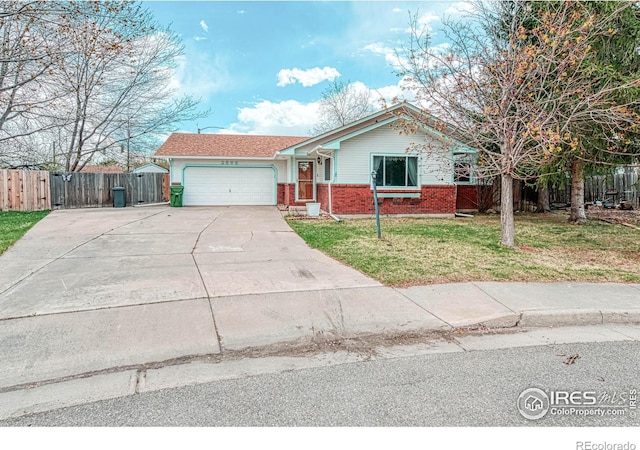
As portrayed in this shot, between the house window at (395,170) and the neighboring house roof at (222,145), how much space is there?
22.0 ft

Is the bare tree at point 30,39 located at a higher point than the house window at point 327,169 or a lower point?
higher

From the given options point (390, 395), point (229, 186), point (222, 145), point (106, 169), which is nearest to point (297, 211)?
point (229, 186)

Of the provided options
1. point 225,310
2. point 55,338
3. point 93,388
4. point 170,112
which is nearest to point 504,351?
point 225,310

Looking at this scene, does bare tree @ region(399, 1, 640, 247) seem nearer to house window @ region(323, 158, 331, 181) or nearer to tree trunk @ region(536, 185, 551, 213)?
house window @ region(323, 158, 331, 181)

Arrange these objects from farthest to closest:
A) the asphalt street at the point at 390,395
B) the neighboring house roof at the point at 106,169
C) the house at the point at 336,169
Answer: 1. the neighboring house roof at the point at 106,169
2. the house at the point at 336,169
3. the asphalt street at the point at 390,395

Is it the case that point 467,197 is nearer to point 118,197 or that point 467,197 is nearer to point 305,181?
point 305,181

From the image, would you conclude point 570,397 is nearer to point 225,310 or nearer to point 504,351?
point 504,351

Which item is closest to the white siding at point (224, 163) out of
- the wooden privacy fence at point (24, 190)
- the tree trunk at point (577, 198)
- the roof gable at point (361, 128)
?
the roof gable at point (361, 128)

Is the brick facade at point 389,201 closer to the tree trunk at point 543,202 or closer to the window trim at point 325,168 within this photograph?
the window trim at point 325,168

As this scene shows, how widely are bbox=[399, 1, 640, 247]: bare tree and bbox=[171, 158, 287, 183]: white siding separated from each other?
1156 centimetres

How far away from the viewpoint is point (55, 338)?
3992 millimetres

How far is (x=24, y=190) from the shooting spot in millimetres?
16625

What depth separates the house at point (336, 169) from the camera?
1497cm

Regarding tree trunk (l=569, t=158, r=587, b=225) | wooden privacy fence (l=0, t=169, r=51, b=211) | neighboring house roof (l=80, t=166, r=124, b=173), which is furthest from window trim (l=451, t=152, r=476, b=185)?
neighboring house roof (l=80, t=166, r=124, b=173)
